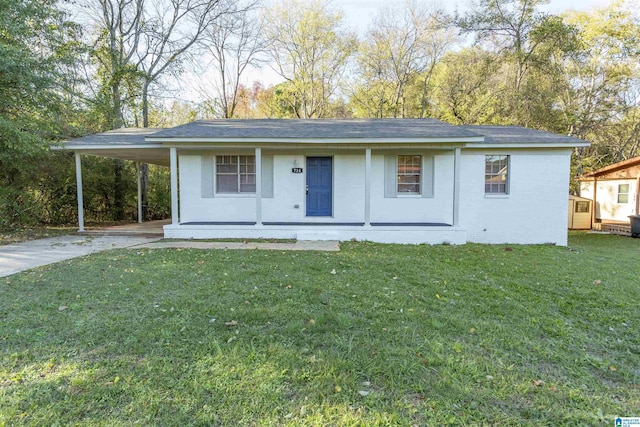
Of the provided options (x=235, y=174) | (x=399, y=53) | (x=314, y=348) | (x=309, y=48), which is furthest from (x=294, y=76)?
(x=314, y=348)

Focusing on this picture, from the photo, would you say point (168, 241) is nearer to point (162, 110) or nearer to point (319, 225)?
point (319, 225)

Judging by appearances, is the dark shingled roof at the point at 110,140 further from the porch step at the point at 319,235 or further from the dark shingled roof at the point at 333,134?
the porch step at the point at 319,235

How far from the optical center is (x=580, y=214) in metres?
15.9

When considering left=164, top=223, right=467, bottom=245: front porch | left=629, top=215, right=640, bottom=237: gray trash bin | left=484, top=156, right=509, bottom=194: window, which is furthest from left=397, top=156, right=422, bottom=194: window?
left=629, top=215, right=640, bottom=237: gray trash bin

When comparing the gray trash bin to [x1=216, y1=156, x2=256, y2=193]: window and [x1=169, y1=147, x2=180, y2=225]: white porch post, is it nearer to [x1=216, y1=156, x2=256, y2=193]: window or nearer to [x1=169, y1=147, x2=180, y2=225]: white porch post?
[x1=216, y1=156, x2=256, y2=193]: window

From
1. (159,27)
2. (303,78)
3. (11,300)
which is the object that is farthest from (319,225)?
(303,78)

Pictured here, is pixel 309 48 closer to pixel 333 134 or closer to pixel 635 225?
pixel 333 134

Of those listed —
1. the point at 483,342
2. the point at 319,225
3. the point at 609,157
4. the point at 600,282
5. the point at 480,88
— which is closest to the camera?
the point at 483,342

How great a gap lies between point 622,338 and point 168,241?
27.6 feet

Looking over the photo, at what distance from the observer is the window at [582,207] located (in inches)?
622

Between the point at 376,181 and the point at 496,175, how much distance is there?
3457 mm

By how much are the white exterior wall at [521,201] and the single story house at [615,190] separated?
7.13 m

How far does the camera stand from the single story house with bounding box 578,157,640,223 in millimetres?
13961

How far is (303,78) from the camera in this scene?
23.9m
